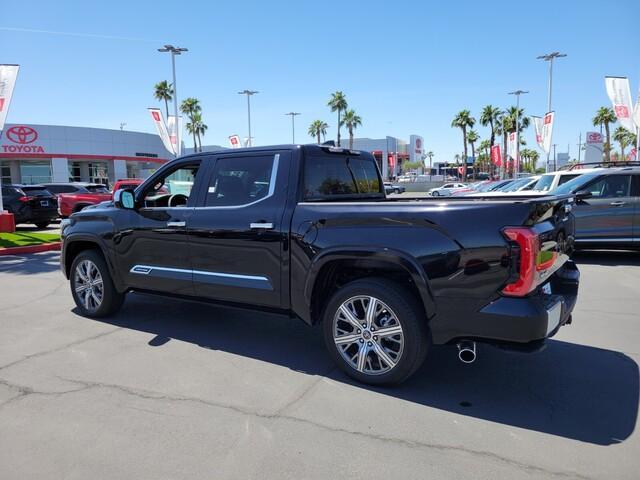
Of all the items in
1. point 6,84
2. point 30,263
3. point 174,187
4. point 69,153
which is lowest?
point 30,263

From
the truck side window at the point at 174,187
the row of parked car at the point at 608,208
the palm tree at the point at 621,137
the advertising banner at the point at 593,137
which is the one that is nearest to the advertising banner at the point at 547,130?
the advertising banner at the point at 593,137

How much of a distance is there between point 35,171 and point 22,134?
452cm

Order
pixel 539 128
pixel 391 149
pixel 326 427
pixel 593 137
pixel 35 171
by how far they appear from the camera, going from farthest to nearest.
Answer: pixel 391 149
pixel 593 137
pixel 35 171
pixel 539 128
pixel 326 427

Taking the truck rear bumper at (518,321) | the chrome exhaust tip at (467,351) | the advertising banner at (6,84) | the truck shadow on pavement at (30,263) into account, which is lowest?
the truck shadow on pavement at (30,263)

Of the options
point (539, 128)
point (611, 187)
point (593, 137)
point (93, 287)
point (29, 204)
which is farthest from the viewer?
point (593, 137)

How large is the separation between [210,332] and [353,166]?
239 centimetres

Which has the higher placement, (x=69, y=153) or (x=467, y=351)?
(x=69, y=153)

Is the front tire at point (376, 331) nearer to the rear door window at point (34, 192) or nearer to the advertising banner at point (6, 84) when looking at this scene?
the advertising banner at point (6, 84)

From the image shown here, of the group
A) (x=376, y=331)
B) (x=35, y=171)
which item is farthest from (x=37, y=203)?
(x=35, y=171)

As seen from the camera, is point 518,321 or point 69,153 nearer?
point 518,321

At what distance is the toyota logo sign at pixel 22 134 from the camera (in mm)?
43953

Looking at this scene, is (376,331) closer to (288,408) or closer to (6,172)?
(288,408)

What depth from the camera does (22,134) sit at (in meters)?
44.7

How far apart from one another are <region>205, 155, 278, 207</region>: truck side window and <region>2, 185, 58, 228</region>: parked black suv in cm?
1489
